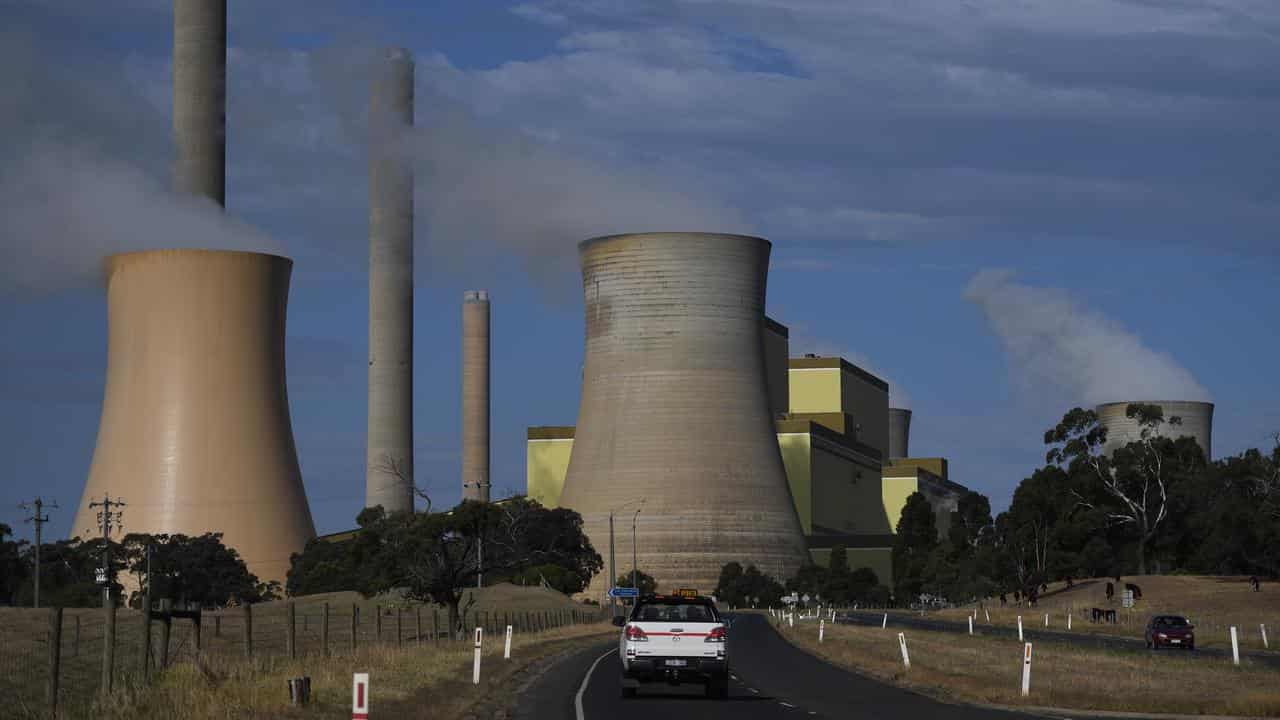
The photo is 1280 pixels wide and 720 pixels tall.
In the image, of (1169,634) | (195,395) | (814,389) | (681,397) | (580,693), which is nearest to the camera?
(580,693)

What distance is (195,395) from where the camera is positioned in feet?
257

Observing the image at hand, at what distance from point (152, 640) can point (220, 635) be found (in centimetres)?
744

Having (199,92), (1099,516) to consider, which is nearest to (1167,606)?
(1099,516)

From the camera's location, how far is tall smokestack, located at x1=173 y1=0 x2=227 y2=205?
298 ft

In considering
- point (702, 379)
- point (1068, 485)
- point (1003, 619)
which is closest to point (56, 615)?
point (1003, 619)

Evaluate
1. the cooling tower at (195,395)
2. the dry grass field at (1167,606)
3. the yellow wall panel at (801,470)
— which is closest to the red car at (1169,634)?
the dry grass field at (1167,606)

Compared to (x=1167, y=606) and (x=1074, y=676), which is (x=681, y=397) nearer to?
(x=1167, y=606)

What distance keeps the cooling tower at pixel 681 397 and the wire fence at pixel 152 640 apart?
75.1 ft

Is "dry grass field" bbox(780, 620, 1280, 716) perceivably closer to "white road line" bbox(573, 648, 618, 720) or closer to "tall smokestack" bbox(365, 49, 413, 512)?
"white road line" bbox(573, 648, 618, 720)

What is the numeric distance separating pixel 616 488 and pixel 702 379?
10.7 meters

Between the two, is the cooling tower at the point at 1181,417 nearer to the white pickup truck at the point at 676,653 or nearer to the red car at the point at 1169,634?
the red car at the point at 1169,634

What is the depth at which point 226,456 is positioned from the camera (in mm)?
79812

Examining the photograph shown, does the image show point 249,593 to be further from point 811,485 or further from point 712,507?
point 811,485

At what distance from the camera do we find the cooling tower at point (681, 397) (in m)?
104
